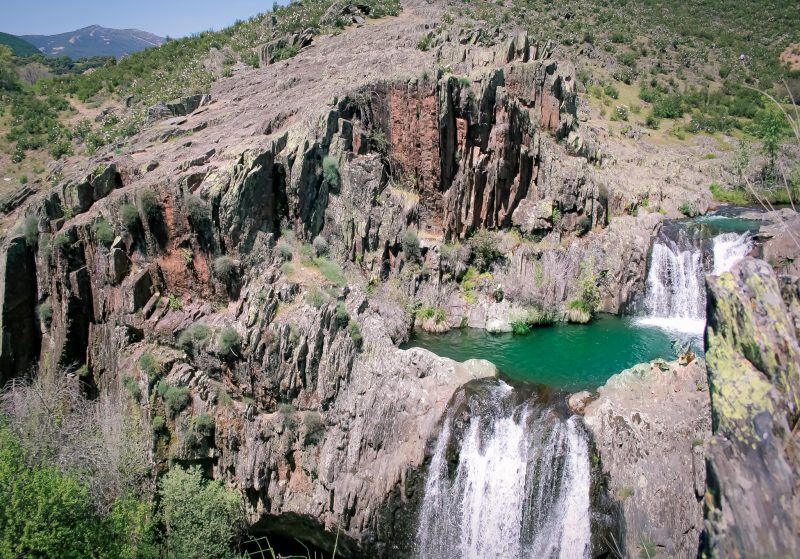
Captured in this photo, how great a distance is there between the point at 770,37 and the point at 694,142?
27904mm

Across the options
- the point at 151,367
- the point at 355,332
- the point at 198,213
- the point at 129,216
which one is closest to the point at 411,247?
the point at 355,332

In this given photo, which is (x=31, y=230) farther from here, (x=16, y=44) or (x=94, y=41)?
(x=94, y=41)

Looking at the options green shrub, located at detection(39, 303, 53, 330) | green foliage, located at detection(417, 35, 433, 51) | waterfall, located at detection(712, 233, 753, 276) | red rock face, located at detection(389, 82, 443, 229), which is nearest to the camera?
green shrub, located at detection(39, 303, 53, 330)

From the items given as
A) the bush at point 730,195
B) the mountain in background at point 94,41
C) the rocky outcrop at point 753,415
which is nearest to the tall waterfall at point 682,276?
the bush at point 730,195

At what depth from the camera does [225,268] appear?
867 inches

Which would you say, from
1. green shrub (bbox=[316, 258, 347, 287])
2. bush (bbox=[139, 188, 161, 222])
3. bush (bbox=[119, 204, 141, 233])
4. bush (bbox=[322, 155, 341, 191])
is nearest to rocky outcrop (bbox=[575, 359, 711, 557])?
green shrub (bbox=[316, 258, 347, 287])

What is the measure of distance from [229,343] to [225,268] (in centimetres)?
312

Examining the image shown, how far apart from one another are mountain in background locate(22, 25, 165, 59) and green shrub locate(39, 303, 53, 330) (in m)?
139

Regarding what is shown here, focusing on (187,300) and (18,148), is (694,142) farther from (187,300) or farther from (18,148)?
(18,148)

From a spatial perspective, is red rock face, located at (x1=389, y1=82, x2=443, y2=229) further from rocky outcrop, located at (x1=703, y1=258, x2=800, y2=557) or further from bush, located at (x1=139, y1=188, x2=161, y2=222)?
rocky outcrop, located at (x1=703, y1=258, x2=800, y2=557)

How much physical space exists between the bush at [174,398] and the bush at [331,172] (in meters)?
11.8

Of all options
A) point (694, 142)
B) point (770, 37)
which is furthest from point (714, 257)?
point (770, 37)

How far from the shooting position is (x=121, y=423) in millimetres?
20281

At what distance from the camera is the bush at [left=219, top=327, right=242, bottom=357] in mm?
20547
